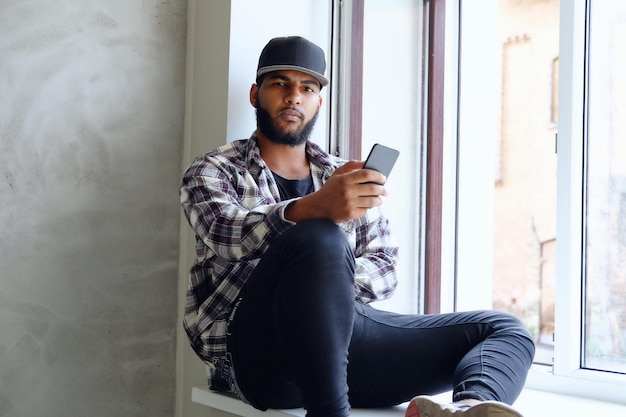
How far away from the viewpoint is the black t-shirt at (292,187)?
6.00 feet

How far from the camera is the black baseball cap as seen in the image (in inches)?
72.9

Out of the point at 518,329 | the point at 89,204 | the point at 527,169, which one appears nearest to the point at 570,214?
the point at 518,329

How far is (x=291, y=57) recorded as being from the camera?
6.08 feet

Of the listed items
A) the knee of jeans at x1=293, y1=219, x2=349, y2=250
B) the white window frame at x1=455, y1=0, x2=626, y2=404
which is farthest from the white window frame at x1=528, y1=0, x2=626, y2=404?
the knee of jeans at x1=293, y1=219, x2=349, y2=250

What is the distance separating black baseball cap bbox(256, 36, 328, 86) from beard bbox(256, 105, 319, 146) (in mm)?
113

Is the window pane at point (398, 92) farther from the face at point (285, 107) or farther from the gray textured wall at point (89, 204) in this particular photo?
the gray textured wall at point (89, 204)

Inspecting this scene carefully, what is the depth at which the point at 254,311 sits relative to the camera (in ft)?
4.77

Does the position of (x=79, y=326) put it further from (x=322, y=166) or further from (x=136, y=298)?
(x=322, y=166)

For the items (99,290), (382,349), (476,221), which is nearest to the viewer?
(382,349)

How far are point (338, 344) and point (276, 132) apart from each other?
71 centimetres

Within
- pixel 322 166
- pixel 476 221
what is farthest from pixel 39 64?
pixel 476 221

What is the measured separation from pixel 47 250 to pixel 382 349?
0.93m

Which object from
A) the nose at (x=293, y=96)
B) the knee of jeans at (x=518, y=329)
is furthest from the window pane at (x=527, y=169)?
the knee of jeans at (x=518, y=329)

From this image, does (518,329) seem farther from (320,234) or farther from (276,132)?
(276,132)
